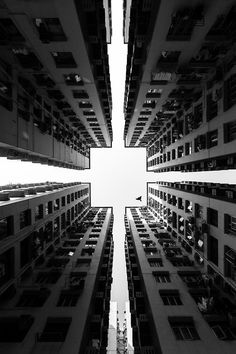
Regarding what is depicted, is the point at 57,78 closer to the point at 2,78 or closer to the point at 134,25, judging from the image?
the point at 2,78

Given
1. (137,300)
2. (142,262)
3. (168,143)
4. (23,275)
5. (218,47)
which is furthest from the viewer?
(168,143)

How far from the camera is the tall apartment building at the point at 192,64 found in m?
17.5

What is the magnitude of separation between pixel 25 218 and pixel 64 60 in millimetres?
14955

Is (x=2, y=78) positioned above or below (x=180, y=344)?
above

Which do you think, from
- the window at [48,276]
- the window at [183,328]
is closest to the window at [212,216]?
the window at [183,328]

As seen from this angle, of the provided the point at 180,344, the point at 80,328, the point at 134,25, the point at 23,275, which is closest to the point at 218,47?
the point at 134,25

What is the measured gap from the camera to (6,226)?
21.6 meters

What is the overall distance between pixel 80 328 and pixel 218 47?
2295 centimetres

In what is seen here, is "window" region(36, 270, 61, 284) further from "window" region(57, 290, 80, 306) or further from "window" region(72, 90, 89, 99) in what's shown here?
"window" region(72, 90, 89, 99)

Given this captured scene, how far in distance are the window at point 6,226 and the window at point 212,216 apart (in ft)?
58.3

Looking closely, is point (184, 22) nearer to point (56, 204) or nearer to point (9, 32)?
point (9, 32)

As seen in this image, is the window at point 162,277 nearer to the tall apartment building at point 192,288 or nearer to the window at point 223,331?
the tall apartment building at point 192,288

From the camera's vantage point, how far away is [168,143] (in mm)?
43906

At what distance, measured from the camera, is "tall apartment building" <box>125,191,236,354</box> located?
17.8m
